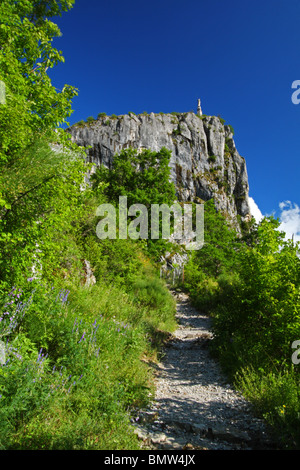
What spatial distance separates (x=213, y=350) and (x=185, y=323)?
4.99 m

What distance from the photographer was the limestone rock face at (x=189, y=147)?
54.3 metres

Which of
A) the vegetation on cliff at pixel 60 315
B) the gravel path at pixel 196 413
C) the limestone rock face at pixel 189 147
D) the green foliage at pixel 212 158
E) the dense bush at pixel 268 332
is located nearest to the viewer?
the vegetation on cliff at pixel 60 315

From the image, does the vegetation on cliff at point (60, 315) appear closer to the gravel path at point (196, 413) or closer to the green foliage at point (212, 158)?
the gravel path at point (196, 413)

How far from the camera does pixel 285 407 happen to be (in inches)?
133

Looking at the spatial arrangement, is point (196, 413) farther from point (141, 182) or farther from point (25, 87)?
point (141, 182)

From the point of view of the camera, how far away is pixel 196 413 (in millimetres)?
4035

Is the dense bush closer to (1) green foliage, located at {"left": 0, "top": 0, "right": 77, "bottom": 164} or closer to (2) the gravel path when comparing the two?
(2) the gravel path

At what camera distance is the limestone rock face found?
54312 mm

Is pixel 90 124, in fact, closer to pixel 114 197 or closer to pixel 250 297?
pixel 114 197

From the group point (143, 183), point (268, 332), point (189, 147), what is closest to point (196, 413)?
point (268, 332)

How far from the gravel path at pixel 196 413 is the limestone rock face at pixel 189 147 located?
1817 inches

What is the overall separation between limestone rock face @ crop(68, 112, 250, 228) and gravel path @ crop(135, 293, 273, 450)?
151 feet

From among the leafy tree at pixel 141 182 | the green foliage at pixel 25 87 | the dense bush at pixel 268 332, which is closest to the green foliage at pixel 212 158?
the leafy tree at pixel 141 182

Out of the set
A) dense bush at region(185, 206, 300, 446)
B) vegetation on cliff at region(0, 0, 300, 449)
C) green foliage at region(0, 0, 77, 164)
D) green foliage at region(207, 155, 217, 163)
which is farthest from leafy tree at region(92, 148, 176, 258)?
green foliage at region(207, 155, 217, 163)
